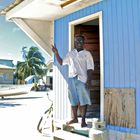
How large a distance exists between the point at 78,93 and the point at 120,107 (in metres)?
0.88

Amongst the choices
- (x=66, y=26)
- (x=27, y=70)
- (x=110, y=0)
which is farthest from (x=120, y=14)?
(x=27, y=70)

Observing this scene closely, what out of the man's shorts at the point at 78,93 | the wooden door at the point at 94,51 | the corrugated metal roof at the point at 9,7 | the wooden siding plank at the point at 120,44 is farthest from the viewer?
the wooden door at the point at 94,51

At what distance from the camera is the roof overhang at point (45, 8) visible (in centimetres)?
575

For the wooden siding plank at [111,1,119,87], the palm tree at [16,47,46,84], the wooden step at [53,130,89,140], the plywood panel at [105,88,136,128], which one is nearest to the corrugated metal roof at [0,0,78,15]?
the wooden siding plank at [111,1,119,87]

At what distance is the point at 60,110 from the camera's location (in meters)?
6.91

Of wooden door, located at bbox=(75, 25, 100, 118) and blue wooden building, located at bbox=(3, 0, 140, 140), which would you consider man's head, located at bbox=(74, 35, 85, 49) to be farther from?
wooden door, located at bbox=(75, 25, 100, 118)

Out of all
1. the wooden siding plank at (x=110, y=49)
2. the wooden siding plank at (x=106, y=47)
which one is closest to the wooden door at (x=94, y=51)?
the wooden siding plank at (x=106, y=47)

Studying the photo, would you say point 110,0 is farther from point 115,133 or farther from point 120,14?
point 115,133

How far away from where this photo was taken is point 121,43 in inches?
205

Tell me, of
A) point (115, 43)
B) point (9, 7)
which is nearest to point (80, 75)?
point (115, 43)

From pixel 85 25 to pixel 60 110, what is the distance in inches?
81.8

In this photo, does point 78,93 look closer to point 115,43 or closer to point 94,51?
point 115,43

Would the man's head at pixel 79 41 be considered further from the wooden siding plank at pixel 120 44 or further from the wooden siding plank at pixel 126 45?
the wooden siding plank at pixel 126 45

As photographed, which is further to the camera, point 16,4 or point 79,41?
point 16,4
